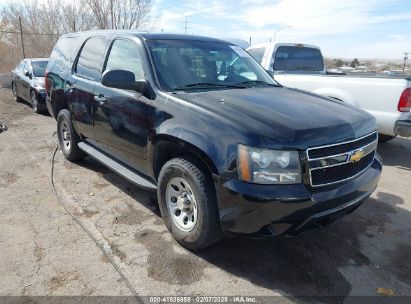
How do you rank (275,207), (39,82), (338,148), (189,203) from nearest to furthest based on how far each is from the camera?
(275,207) → (338,148) → (189,203) → (39,82)

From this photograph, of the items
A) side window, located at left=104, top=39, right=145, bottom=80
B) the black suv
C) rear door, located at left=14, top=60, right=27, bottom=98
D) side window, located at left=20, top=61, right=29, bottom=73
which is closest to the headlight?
the black suv

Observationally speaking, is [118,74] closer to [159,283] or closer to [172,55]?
[172,55]

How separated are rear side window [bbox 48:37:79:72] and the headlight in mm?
3820

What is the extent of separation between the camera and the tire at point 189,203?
3.07 m

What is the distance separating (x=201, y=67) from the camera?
4.04 m

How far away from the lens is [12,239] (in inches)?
143

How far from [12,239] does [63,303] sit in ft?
4.00

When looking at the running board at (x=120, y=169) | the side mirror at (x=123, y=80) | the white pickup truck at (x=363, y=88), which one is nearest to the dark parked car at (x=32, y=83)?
the running board at (x=120, y=169)

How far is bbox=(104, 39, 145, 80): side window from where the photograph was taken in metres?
3.98

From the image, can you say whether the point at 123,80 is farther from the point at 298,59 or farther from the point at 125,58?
the point at 298,59

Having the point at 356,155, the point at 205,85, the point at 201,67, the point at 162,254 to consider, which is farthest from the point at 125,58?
the point at 356,155

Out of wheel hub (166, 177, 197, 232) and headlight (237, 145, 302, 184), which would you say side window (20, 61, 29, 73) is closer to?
wheel hub (166, 177, 197, 232)

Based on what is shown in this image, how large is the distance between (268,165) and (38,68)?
410 inches

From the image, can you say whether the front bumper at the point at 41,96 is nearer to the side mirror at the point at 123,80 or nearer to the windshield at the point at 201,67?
the windshield at the point at 201,67
